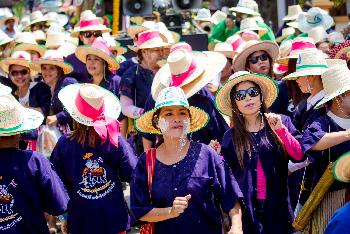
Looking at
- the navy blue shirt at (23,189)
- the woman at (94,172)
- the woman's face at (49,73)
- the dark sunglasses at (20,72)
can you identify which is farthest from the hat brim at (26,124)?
the dark sunglasses at (20,72)

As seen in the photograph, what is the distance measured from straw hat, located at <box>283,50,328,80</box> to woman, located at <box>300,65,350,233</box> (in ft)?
3.02

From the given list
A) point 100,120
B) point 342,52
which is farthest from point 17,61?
point 342,52

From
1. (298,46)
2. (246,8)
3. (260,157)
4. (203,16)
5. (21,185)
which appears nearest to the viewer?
(21,185)

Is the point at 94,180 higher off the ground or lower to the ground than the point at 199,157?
lower

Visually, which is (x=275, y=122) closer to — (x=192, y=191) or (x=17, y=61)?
(x=192, y=191)

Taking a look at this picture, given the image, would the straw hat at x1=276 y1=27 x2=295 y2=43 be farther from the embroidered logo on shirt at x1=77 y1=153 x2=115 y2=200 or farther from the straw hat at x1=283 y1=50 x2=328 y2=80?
the embroidered logo on shirt at x1=77 y1=153 x2=115 y2=200

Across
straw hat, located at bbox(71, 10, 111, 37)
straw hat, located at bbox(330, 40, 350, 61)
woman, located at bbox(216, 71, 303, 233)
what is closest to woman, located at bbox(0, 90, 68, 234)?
woman, located at bbox(216, 71, 303, 233)

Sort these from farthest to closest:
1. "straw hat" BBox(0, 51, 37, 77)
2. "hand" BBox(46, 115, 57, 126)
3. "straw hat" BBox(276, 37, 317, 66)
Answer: "straw hat" BBox(0, 51, 37, 77) < "hand" BBox(46, 115, 57, 126) < "straw hat" BBox(276, 37, 317, 66)

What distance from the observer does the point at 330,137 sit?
5176mm

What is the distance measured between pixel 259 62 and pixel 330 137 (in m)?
2.64

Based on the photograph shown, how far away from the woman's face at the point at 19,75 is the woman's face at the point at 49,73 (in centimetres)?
24

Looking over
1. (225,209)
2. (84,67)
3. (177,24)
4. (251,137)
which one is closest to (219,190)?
(225,209)

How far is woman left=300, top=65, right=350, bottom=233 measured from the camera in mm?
5129

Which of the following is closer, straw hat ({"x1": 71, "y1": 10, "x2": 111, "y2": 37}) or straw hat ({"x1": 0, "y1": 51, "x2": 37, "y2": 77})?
straw hat ({"x1": 0, "y1": 51, "x2": 37, "y2": 77})
